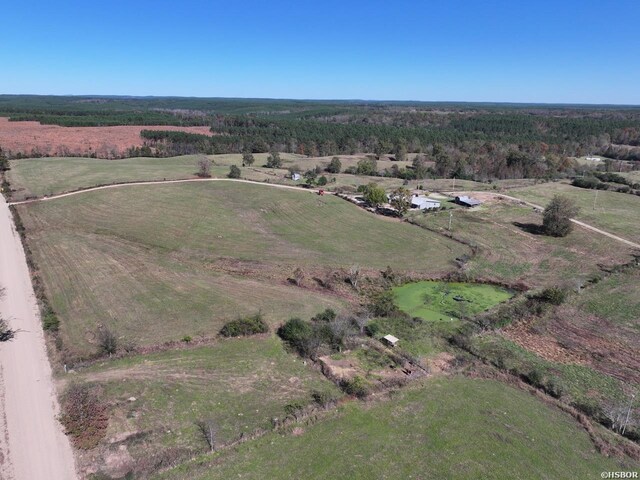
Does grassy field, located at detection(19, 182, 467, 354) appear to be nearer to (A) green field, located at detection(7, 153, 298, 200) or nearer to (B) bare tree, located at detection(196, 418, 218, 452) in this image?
(A) green field, located at detection(7, 153, 298, 200)

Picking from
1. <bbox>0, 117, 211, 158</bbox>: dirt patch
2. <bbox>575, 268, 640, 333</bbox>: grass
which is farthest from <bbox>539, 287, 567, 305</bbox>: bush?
<bbox>0, 117, 211, 158</bbox>: dirt patch

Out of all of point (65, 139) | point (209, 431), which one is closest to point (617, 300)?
point (209, 431)

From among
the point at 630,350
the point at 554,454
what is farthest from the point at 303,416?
the point at 630,350

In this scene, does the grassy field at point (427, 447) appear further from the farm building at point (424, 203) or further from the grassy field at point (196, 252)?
the farm building at point (424, 203)

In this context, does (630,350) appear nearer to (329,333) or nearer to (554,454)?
(554,454)

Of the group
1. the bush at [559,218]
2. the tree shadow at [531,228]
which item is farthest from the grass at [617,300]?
the tree shadow at [531,228]

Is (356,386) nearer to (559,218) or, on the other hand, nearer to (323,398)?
(323,398)
